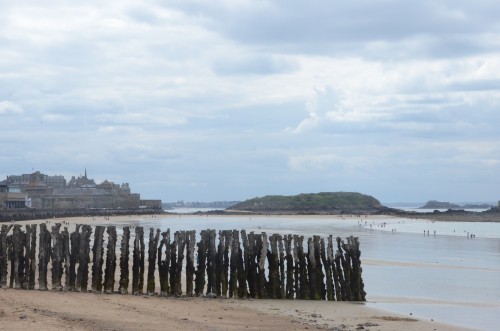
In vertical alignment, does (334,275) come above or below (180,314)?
above

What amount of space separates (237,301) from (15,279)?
5072 millimetres

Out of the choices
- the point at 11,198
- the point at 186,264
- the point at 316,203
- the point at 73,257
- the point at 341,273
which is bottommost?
the point at 341,273

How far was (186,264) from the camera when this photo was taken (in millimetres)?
16203

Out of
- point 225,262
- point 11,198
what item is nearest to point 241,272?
point 225,262

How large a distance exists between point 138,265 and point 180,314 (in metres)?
3.51

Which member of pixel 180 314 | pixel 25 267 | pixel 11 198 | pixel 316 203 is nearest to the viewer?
pixel 180 314

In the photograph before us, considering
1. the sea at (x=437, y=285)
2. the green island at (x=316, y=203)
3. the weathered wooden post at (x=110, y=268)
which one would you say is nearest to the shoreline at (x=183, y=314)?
the weathered wooden post at (x=110, y=268)

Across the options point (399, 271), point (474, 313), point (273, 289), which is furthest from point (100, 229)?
point (399, 271)

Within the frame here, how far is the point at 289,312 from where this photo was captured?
14.3m

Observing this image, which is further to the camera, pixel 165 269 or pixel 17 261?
pixel 165 269

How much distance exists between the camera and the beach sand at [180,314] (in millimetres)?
11117

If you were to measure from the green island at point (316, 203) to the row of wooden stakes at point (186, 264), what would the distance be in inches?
5427

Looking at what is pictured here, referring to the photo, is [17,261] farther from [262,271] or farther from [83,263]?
[262,271]

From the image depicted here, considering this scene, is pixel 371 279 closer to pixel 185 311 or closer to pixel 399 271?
pixel 399 271
